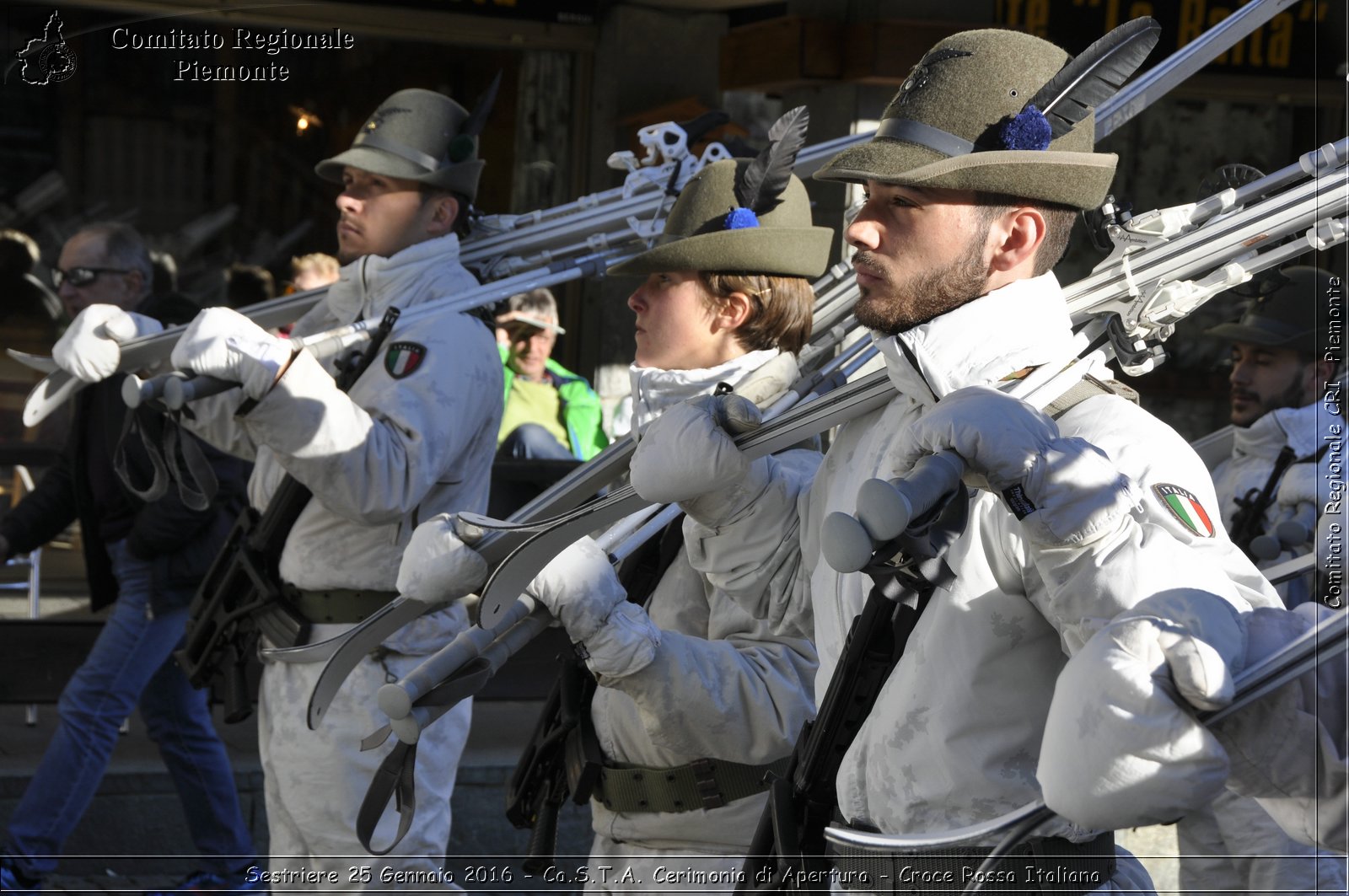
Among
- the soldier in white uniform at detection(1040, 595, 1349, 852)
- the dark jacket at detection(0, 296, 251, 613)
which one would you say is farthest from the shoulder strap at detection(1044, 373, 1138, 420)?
the dark jacket at detection(0, 296, 251, 613)

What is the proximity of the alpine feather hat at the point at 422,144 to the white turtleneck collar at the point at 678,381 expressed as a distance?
113 cm

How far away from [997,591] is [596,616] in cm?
86

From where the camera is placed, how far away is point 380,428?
3270 mm

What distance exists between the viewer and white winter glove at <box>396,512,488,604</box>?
246cm

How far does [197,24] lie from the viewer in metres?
5.97

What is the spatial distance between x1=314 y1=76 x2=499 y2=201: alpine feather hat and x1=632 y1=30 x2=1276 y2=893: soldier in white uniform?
5.77ft

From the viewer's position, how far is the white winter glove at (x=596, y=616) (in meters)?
2.44

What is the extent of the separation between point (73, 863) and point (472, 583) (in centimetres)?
287

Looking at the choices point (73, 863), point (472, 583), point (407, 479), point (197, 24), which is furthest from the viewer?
point (197, 24)

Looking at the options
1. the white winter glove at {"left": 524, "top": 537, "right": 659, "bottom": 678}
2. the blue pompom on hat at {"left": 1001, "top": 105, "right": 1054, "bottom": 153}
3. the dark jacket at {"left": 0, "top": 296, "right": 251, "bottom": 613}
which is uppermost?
the blue pompom on hat at {"left": 1001, "top": 105, "right": 1054, "bottom": 153}

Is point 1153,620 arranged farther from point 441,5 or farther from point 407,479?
point 441,5

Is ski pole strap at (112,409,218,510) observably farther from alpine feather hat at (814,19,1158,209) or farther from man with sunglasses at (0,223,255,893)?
alpine feather hat at (814,19,1158,209)

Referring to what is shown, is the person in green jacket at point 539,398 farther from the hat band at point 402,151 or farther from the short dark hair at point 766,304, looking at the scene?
the short dark hair at point 766,304

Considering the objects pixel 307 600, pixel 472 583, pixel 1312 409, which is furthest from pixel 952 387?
pixel 1312 409
